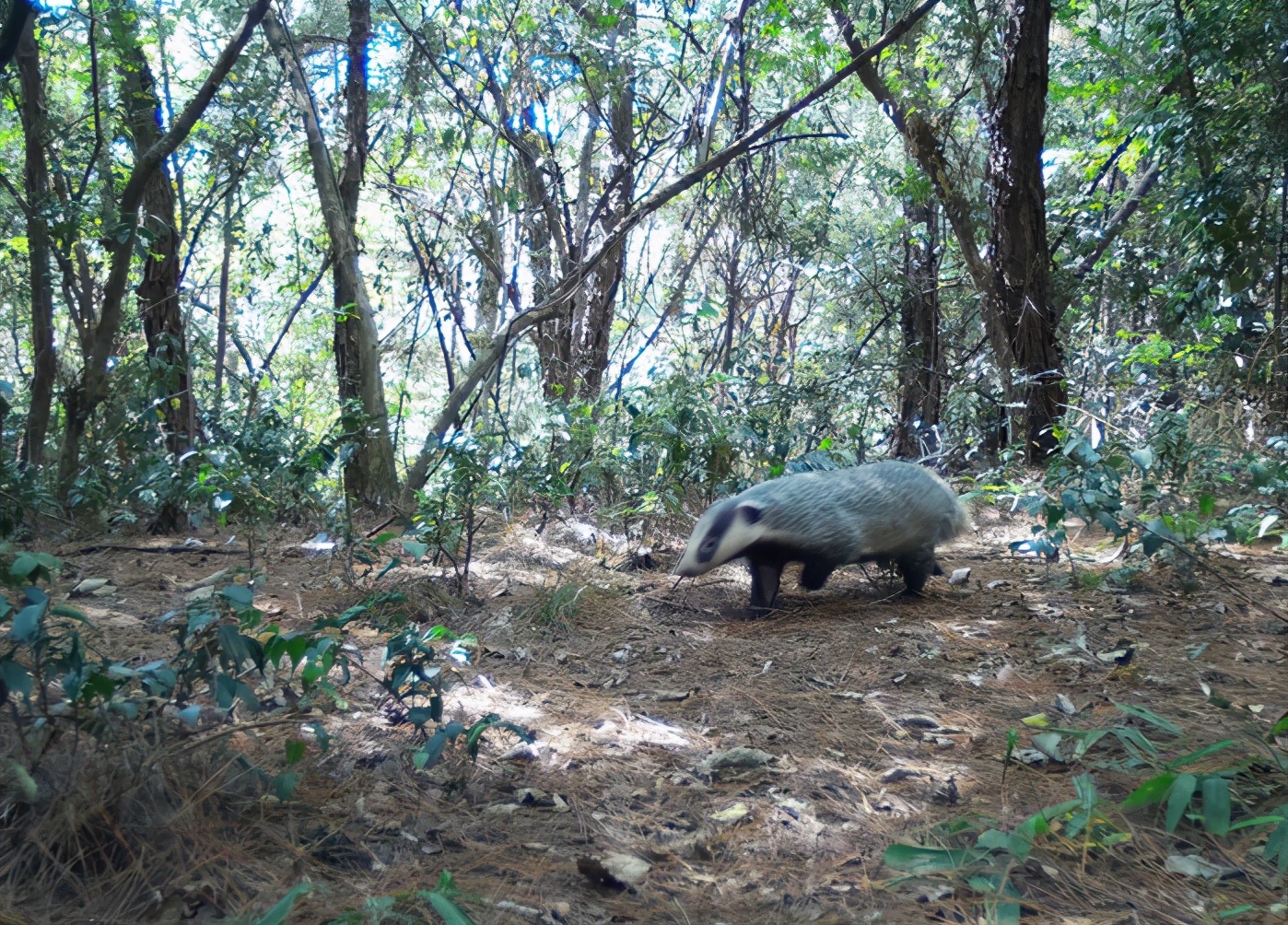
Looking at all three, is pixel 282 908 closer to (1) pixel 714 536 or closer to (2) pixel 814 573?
(1) pixel 714 536

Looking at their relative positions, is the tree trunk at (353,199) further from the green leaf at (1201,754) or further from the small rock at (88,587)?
the green leaf at (1201,754)

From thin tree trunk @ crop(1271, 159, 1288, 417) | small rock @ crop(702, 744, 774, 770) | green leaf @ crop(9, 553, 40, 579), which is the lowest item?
small rock @ crop(702, 744, 774, 770)

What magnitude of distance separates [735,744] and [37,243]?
231 inches

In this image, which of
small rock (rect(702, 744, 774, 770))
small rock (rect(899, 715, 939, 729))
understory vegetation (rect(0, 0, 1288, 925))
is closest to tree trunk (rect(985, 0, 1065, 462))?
understory vegetation (rect(0, 0, 1288, 925))

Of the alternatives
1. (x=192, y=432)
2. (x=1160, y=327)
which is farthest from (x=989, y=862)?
(x=1160, y=327)

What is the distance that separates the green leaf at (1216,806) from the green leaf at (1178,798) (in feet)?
0.11

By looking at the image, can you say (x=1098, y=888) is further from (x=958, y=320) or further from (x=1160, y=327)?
(x=958, y=320)

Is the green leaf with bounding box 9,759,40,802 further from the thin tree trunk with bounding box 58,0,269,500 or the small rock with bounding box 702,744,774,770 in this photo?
the thin tree trunk with bounding box 58,0,269,500

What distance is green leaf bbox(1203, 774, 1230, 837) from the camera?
221 centimetres

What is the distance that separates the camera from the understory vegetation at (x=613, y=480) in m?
2.31

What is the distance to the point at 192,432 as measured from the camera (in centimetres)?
690

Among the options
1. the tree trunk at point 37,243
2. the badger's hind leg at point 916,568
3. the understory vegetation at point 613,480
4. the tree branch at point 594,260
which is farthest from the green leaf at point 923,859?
the tree trunk at point 37,243

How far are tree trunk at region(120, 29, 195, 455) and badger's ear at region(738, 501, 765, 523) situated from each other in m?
4.22

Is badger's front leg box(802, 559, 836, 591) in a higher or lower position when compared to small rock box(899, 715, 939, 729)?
higher
